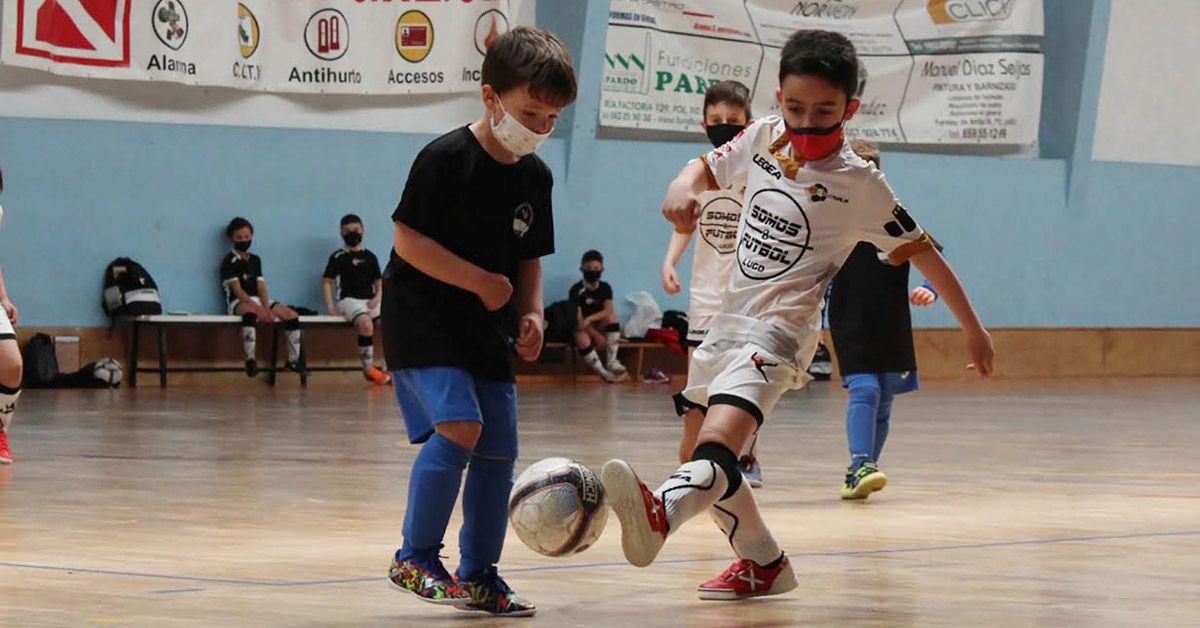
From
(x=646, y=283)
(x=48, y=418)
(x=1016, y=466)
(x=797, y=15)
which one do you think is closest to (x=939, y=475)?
(x=1016, y=466)

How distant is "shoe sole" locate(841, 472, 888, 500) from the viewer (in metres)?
7.50

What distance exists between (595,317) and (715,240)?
11.6 m

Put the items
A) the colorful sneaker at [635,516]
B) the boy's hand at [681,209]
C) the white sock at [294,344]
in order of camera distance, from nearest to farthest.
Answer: the colorful sneaker at [635,516] → the boy's hand at [681,209] → the white sock at [294,344]

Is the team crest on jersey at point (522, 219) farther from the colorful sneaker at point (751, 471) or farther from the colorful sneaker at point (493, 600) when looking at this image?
the colorful sneaker at point (751, 471)

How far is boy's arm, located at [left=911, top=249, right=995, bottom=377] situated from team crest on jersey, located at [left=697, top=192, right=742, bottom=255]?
2684 mm

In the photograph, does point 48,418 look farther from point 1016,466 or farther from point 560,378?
point 560,378

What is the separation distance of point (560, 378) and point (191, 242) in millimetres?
4112

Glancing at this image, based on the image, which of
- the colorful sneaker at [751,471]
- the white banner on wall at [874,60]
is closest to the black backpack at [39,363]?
the white banner on wall at [874,60]

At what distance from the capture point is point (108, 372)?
1688 centimetres

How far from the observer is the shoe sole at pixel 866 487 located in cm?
750

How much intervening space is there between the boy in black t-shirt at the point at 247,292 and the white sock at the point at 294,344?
0.05 meters

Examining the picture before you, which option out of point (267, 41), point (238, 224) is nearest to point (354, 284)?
point (238, 224)

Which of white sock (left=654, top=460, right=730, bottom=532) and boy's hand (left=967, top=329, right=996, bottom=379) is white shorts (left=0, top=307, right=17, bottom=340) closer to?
white sock (left=654, top=460, right=730, bottom=532)

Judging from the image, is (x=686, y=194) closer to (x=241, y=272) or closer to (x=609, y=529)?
(x=609, y=529)
